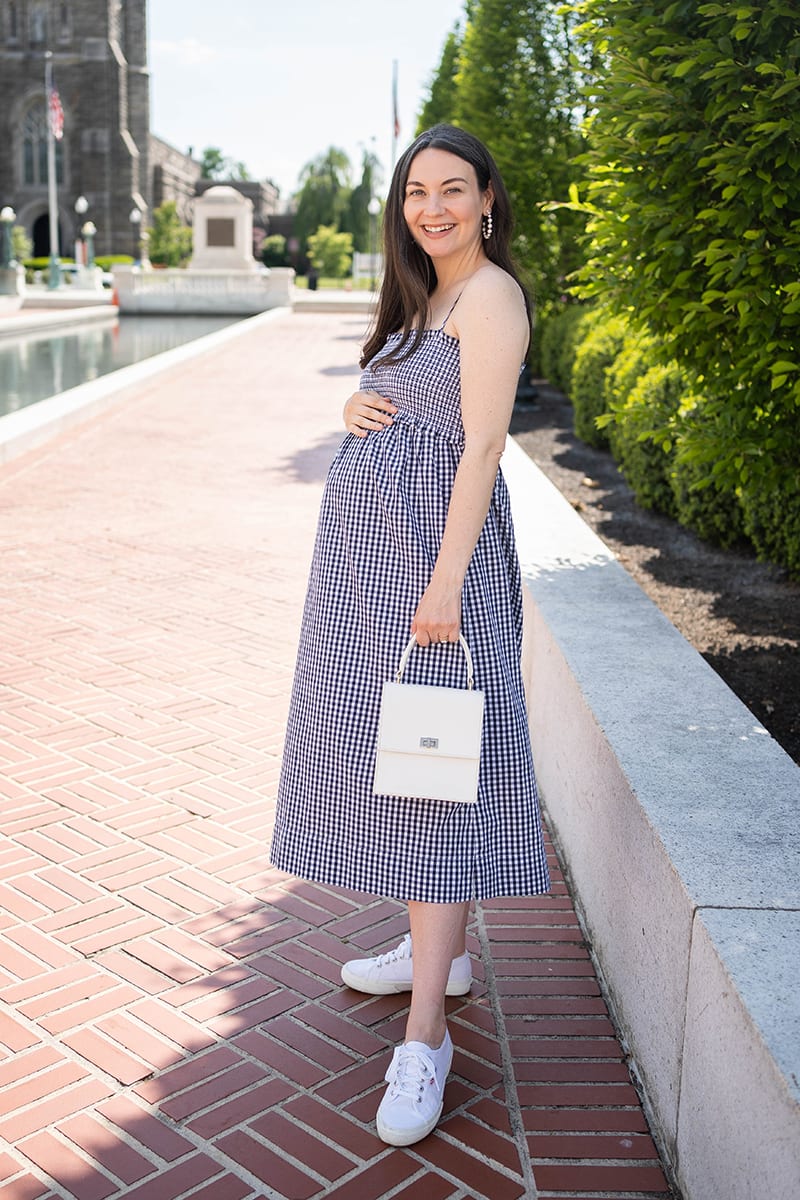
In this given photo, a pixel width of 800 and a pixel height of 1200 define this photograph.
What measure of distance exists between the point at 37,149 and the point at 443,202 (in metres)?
62.8

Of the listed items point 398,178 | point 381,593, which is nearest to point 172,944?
point 381,593

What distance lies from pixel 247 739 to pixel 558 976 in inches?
70.1

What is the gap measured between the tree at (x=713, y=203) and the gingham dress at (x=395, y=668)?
1613mm

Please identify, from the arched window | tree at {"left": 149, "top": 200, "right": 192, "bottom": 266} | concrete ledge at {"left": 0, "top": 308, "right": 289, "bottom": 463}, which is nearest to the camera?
concrete ledge at {"left": 0, "top": 308, "right": 289, "bottom": 463}

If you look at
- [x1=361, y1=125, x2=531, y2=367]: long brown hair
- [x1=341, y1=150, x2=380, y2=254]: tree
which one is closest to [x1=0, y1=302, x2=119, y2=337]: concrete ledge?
[x1=361, y1=125, x2=531, y2=367]: long brown hair

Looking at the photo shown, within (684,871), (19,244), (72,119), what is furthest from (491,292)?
(72,119)

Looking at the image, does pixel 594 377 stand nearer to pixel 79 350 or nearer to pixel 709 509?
pixel 709 509

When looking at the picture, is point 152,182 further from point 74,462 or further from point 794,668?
point 794,668

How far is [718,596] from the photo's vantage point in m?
5.62

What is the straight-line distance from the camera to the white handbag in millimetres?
2279

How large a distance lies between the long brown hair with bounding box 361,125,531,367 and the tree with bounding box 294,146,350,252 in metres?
69.1

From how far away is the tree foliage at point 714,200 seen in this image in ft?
11.8

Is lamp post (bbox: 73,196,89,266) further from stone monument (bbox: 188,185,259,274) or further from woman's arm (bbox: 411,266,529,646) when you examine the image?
woman's arm (bbox: 411,266,529,646)

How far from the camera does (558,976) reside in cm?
299
